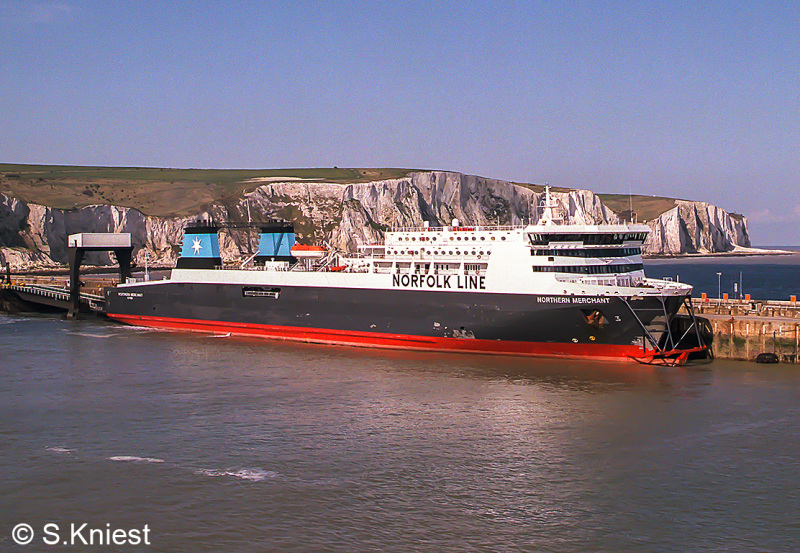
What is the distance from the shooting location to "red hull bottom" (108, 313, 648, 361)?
3819 centimetres

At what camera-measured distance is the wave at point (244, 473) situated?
22362 mm

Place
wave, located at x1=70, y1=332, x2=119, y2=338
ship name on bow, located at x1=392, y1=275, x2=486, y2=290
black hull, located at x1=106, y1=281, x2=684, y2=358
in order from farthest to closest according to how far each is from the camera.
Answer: wave, located at x1=70, y1=332, x2=119, y2=338
ship name on bow, located at x1=392, y1=275, x2=486, y2=290
black hull, located at x1=106, y1=281, x2=684, y2=358

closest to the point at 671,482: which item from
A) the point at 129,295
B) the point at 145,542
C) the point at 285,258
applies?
the point at 145,542

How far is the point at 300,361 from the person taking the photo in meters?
40.3

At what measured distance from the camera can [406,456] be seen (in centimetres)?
2417

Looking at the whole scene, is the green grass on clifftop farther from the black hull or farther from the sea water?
the sea water

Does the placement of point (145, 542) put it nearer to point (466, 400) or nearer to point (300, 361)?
point (466, 400)

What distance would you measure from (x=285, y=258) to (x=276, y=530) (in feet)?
120

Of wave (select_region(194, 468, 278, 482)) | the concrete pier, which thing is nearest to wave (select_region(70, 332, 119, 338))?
wave (select_region(194, 468, 278, 482))

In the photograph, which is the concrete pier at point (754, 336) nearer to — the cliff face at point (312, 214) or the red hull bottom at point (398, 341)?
the red hull bottom at point (398, 341)

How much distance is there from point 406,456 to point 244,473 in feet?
15.5

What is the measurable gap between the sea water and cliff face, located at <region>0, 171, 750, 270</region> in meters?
81.7
